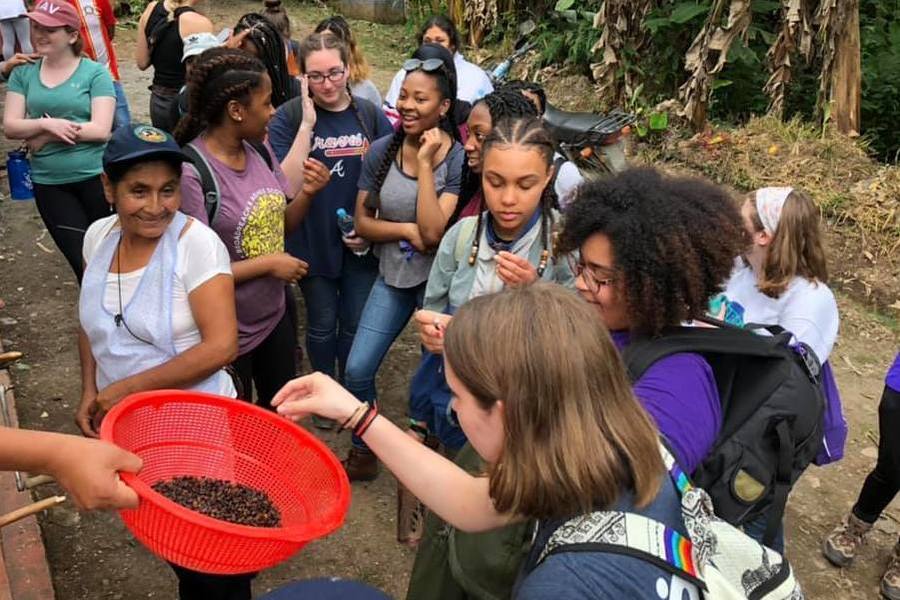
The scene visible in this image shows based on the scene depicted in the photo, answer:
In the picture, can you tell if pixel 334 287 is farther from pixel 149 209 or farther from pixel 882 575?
pixel 882 575

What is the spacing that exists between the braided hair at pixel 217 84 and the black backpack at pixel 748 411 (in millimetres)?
1916

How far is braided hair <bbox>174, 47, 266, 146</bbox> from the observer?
3213mm

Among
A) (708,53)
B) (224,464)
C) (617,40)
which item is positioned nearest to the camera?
(224,464)

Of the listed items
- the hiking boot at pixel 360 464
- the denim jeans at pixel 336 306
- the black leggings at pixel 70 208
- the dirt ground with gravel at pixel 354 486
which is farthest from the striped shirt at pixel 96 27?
the hiking boot at pixel 360 464

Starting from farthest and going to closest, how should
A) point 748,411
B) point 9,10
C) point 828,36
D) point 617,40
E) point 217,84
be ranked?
point 617,40
point 828,36
point 9,10
point 217,84
point 748,411

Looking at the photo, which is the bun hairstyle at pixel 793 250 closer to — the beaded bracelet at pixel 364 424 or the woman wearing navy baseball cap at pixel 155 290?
the beaded bracelet at pixel 364 424

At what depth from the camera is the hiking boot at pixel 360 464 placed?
420 cm

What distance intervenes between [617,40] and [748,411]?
7121mm

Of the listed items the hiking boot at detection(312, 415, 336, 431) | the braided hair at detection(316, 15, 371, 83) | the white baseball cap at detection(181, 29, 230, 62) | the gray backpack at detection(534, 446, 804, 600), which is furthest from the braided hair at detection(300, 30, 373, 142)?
the gray backpack at detection(534, 446, 804, 600)

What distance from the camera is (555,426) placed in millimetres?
1562

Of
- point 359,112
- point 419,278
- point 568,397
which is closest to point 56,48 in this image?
point 359,112

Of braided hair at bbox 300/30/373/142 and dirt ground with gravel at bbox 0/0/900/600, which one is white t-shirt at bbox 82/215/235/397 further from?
braided hair at bbox 300/30/373/142

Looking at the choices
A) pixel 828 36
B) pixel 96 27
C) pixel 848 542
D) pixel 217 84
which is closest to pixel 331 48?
pixel 217 84

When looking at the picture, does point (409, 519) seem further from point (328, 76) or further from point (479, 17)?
point (479, 17)
